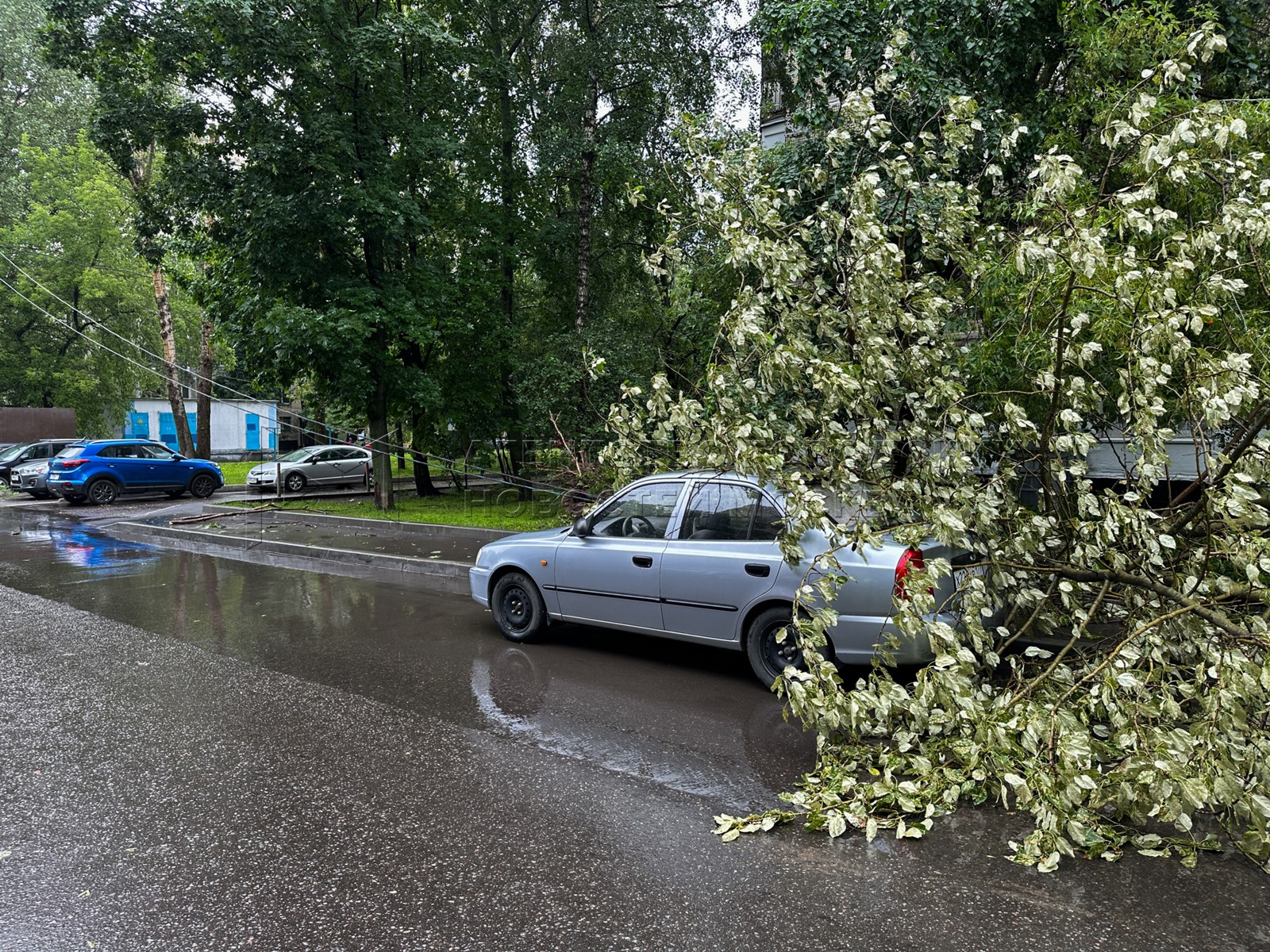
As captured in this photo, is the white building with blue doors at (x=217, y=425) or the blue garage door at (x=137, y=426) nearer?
the blue garage door at (x=137, y=426)

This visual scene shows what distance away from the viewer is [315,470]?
84.1 feet

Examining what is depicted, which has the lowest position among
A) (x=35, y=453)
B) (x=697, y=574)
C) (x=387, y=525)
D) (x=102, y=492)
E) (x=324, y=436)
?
(x=387, y=525)

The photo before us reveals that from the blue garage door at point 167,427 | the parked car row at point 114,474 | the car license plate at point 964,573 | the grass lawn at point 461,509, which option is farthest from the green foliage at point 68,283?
the car license plate at point 964,573

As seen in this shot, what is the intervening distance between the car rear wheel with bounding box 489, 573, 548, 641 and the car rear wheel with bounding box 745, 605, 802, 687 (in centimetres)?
214

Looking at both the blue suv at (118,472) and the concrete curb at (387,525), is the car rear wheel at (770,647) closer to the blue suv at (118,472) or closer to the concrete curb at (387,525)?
the concrete curb at (387,525)

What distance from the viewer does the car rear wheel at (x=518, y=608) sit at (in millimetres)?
7730

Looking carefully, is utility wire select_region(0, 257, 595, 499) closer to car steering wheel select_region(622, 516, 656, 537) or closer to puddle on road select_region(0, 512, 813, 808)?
puddle on road select_region(0, 512, 813, 808)

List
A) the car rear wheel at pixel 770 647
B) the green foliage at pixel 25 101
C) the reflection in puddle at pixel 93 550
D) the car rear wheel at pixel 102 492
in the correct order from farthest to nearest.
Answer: the green foliage at pixel 25 101, the car rear wheel at pixel 102 492, the reflection in puddle at pixel 93 550, the car rear wheel at pixel 770 647

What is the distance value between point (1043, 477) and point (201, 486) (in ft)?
76.5

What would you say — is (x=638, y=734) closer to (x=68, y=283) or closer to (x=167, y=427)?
(x=68, y=283)

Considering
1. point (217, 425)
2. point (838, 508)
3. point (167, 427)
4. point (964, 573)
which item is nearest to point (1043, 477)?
point (964, 573)

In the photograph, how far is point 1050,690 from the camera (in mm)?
5004

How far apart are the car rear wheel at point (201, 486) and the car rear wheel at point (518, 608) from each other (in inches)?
745

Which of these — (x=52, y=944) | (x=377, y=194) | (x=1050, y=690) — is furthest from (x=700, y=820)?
(x=377, y=194)
